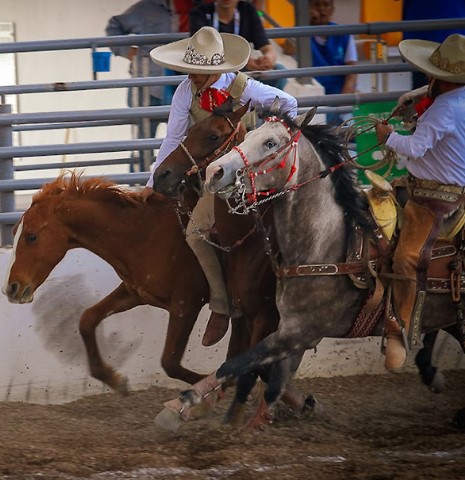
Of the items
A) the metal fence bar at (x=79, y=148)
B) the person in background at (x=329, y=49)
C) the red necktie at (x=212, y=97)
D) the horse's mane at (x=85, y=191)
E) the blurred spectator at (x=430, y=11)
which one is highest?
the blurred spectator at (x=430, y=11)

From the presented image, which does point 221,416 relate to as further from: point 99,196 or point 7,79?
point 7,79

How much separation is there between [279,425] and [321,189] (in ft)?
4.94

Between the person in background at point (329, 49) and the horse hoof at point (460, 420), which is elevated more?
the person in background at point (329, 49)

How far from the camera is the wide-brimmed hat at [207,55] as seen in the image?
20.8ft

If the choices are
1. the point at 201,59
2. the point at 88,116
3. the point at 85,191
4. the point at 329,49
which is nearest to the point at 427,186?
the point at 201,59

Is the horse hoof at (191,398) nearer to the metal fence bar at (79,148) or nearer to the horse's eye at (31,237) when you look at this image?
the horse's eye at (31,237)

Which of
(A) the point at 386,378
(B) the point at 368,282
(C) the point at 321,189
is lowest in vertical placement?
(A) the point at 386,378

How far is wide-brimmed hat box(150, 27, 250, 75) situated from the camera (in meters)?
6.35

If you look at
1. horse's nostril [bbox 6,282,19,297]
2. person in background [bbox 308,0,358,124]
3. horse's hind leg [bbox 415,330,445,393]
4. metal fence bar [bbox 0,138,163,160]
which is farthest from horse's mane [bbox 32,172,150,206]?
person in background [bbox 308,0,358,124]

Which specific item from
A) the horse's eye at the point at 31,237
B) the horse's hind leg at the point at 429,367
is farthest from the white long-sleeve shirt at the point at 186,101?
the horse's hind leg at the point at 429,367

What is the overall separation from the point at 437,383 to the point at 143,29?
347cm

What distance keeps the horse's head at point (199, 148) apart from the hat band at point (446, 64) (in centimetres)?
99

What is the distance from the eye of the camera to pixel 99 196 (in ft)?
22.4

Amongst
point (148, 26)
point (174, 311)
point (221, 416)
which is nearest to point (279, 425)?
point (221, 416)
